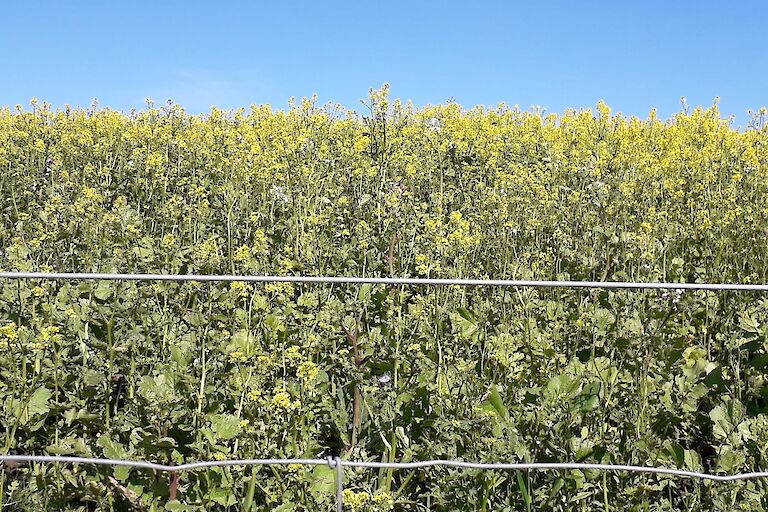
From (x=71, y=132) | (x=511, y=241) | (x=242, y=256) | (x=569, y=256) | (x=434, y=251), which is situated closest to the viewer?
(x=242, y=256)

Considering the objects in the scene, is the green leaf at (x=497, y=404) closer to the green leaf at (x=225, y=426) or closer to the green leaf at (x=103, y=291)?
the green leaf at (x=225, y=426)

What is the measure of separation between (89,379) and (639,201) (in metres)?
3.82

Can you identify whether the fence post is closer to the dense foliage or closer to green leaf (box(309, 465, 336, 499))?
the dense foliage

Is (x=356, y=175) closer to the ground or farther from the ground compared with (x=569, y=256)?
farther from the ground

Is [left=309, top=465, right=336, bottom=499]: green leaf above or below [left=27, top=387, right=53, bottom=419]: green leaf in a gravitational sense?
below

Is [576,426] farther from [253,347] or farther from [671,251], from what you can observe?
[671,251]

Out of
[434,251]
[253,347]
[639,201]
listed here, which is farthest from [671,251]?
Answer: [253,347]

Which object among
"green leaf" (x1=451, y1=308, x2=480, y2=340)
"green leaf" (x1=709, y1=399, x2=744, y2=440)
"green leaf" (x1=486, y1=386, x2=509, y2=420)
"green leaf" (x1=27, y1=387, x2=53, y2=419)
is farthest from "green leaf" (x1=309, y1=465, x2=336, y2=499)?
"green leaf" (x1=709, y1=399, x2=744, y2=440)

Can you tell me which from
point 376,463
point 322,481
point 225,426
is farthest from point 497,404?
point 225,426

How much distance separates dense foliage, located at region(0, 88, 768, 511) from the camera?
235 cm

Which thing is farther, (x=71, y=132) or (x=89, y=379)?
(x=71, y=132)

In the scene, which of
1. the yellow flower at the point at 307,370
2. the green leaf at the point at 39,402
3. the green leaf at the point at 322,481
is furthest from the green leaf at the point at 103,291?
the green leaf at the point at 322,481

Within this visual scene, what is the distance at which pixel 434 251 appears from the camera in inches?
140

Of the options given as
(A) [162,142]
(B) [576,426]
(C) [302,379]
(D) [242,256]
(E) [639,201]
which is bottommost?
(B) [576,426]
